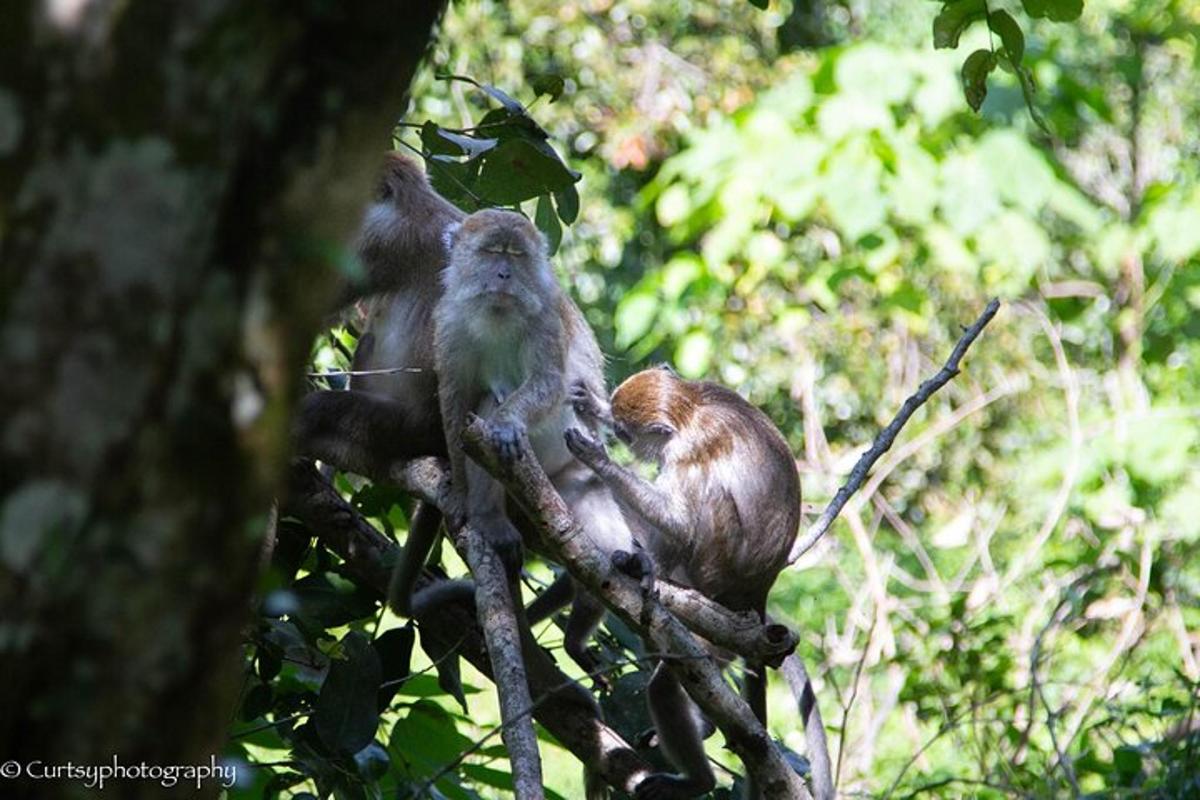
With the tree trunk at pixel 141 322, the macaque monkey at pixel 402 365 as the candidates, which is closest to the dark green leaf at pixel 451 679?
the macaque monkey at pixel 402 365

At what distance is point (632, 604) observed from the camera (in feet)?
10.0

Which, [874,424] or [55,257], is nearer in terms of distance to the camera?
[55,257]

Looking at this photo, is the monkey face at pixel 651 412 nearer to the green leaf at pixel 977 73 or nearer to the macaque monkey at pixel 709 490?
the macaque monkey at pixel 709 490

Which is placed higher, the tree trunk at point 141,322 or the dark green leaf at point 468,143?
the tree trunk at point 141,322

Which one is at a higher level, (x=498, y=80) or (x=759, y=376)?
(x=498, y=80)

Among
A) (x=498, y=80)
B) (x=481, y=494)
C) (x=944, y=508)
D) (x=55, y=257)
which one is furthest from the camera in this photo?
(x=944, y=508)

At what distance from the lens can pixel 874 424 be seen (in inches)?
430

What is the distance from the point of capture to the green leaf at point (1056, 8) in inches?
130

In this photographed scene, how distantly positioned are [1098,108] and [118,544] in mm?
8476

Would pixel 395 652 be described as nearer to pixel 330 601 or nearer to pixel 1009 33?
pixel 330 601

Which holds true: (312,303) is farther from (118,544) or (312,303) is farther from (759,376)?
(759,376)

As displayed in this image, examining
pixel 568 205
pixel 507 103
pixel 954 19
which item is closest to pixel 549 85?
pixel 507 103

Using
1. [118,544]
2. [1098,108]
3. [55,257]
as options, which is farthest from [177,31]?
[1098,108]

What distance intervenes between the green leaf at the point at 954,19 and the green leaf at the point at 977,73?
59mm
